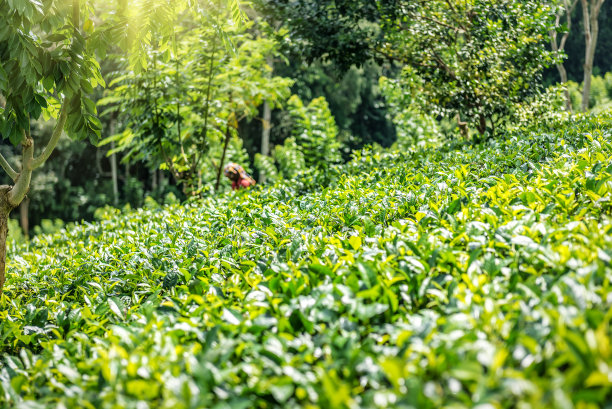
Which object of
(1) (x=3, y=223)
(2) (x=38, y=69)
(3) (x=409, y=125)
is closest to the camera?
(2) (x=38, y=69)

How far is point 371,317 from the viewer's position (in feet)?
5.98

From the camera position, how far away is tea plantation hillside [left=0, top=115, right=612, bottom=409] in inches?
52.6

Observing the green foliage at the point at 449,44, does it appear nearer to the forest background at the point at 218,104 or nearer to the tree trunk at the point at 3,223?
the forest background at the point at 218,104

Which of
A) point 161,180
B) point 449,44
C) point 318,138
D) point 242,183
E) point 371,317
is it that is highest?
point 449,44

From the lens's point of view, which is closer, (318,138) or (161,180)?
(318,138)

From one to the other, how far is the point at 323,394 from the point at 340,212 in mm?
2111

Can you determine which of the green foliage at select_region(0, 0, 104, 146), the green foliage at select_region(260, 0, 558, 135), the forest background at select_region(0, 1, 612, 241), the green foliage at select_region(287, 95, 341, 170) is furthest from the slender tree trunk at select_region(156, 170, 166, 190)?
the green foliage at select_region(0, 0, 104, 146)

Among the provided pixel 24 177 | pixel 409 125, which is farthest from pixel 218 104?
pixel 409 125

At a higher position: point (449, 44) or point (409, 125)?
point (449, 44)

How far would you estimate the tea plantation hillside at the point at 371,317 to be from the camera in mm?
1337

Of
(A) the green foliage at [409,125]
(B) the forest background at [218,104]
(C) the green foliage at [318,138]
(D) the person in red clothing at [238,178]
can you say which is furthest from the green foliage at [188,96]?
(A) the green foliage at [409,125]

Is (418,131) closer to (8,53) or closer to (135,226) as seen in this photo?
(135,226)

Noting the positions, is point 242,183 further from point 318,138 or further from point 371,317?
point 371,317

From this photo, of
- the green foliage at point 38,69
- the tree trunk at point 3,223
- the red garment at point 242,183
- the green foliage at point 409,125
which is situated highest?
the green foliage at point 38,69
